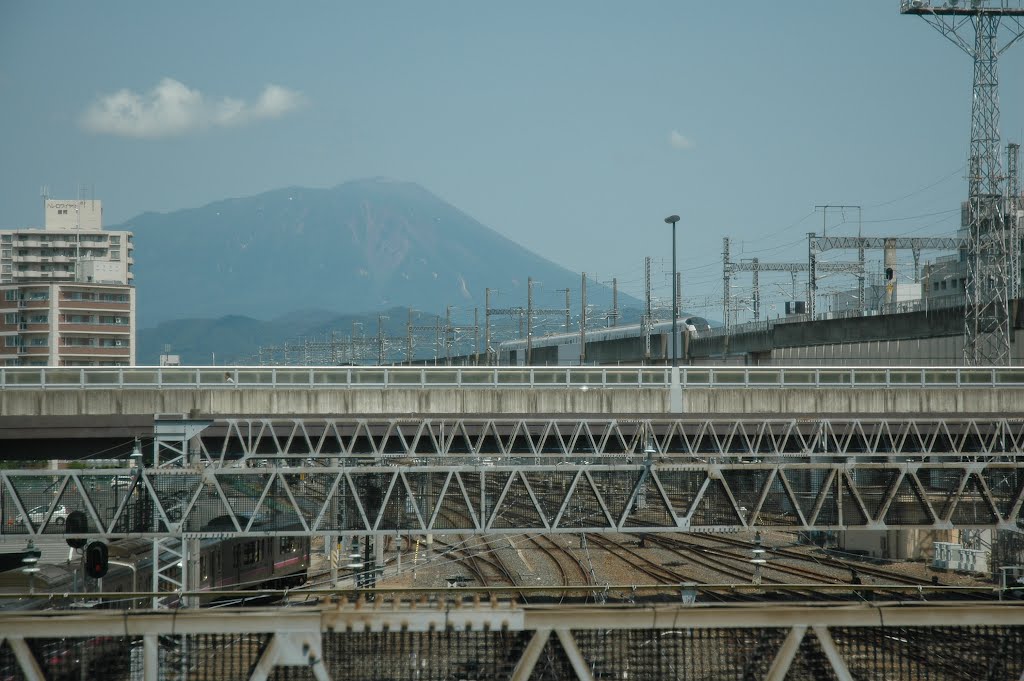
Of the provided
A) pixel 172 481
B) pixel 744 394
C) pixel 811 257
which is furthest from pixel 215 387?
pixel 811 257

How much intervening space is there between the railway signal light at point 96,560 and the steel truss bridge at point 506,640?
10438 mm

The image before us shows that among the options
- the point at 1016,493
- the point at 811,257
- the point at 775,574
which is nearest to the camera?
the point at 1016,493

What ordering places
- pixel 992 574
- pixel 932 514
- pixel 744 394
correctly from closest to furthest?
pixel 932 514, pixel 992 574, pixel 744 394

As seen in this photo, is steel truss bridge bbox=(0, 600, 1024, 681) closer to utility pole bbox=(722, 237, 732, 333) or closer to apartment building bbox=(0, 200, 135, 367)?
utility pole bbox=(722, 237, 732, 333)

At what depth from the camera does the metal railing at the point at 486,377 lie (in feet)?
125

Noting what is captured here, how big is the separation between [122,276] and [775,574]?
11817 cm

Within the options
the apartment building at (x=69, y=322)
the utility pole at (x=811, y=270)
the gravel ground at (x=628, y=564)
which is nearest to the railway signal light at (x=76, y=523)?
the gravel ground at (x=628, y=564)

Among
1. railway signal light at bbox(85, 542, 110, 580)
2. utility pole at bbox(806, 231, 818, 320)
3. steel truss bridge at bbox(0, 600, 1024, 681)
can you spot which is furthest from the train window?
utility pole at bbox(806, 231, 818, 320)

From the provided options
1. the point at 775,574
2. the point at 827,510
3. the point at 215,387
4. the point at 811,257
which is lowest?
the point at 775,574

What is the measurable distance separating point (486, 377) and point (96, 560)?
21235 mm

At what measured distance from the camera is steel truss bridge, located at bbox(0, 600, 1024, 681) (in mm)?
9867

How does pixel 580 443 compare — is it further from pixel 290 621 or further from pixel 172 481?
pixel 290 621

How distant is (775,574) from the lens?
35.8m

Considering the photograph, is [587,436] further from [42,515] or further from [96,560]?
[42,515]
